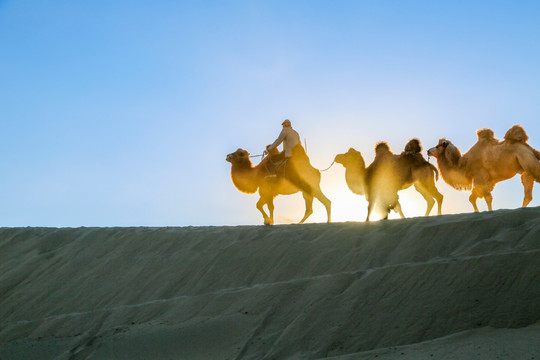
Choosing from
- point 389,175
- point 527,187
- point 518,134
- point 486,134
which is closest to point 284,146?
point 389,175

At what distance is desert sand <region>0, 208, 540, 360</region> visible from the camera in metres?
6.18

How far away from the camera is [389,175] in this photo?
40.1 ft

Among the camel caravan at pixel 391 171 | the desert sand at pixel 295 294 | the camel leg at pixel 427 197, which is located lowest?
the desert sand at pixel 295 294

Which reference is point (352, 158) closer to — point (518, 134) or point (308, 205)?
point (308, 205)

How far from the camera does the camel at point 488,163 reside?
12852 mm

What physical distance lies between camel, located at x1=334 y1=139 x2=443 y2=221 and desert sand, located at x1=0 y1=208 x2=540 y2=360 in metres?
Answer: 2.23

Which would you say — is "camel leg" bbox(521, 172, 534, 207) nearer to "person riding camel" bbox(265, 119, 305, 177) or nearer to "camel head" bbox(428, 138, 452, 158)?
"camel head" bbox(428, 138, 452, 158)

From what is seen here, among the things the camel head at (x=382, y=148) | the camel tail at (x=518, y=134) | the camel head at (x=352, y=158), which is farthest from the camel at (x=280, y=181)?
the camel tail at (x=518, y=134)

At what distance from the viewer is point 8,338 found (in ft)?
28.1

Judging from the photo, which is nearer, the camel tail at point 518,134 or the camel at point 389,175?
the camel at point 389,175

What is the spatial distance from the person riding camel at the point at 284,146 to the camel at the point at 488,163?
3.63 metres

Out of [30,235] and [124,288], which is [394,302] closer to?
[124,288]

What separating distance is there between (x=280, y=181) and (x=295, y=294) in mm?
5905

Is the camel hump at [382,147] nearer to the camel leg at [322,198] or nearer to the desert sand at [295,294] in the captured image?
the camel leg at [322,198]
